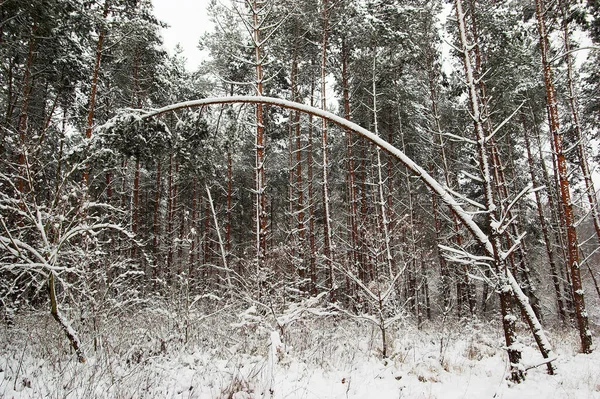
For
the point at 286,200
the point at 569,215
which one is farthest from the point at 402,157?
the point at 286,200

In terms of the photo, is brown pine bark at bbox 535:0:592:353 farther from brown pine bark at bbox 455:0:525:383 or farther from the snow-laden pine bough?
the snow-laden pine bough

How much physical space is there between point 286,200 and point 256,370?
11.8 meters

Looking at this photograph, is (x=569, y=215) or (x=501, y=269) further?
(x=569, y=215)

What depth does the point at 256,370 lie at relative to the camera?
3.84m

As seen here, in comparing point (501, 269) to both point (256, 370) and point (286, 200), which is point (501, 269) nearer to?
point (256, 370)

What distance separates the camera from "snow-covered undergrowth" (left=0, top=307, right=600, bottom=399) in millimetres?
3311

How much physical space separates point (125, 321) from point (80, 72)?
11220 mm

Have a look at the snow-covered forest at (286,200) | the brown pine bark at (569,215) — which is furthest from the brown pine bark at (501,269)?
the brown pine bark at (569,215)

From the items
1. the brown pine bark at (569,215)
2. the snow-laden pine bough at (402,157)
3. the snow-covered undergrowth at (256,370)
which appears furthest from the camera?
the brown pine bark at (569,215)

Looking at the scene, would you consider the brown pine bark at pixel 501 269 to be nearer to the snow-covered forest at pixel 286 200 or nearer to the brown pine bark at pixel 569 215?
the snow-covered forest at pixel 286 200

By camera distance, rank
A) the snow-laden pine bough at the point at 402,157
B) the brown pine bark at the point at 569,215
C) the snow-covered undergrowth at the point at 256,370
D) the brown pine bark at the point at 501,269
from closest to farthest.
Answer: the snow-laden pine bough at the point at 402,157 → the brown pine bark at the point at 501,269 → the snow-covered undergrowth at the point at 256,370 → the brown pine bark at the point at 569,215

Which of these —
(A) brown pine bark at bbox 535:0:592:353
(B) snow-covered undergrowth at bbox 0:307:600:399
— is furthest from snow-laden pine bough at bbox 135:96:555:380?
(A) brown pine bark at bbox 535:0:592:353

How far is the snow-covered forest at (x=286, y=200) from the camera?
3457mm

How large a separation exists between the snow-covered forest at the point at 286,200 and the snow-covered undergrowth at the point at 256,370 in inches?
1.9
